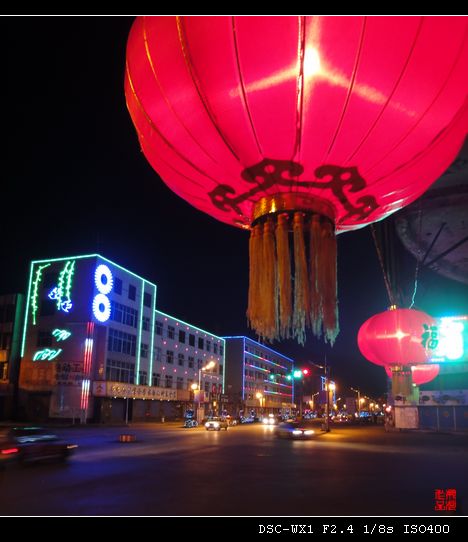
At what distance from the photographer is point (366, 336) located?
11.7 meters

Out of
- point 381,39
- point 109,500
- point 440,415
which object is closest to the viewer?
point 381,39

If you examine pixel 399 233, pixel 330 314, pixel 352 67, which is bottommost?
pixel 330 314

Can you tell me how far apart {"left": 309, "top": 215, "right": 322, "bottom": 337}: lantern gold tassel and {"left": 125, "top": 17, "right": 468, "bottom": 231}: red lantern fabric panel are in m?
0.29

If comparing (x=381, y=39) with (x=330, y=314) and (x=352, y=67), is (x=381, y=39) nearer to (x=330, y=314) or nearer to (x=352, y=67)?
(x=352, y=67)

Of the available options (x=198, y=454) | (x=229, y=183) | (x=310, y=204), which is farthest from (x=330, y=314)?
(x=198, y=454)

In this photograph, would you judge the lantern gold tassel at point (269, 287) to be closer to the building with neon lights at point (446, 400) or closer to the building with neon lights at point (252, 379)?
the building with neon lights at point (446, 400)

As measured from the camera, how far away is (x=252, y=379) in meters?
96.6

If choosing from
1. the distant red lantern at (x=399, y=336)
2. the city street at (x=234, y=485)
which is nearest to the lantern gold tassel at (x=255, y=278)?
the city street at (x=234, y=485)

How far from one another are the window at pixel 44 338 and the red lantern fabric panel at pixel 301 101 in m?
49.0

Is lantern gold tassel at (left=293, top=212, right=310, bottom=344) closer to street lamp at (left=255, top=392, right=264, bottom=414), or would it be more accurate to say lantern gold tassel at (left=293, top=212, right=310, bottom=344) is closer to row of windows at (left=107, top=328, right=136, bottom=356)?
row of windows at (left=107, top=328, right=136, bottom=356)

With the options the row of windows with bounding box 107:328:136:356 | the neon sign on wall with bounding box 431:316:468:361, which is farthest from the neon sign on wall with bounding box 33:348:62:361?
the neon sign on wall with bounding box 431:316:468:361

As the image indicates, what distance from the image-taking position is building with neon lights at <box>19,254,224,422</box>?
4719 centimetres

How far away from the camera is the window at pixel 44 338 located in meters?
48.8
